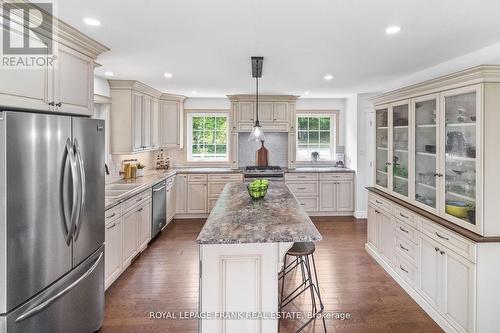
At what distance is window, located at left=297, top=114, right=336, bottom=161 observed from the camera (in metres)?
6.64

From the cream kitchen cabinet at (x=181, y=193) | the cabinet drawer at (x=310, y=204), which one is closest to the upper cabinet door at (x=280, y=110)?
the cabinet drawer at (x=310, y=204)

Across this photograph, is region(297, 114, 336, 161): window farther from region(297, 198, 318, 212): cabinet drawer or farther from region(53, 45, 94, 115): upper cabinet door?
region(53, 45, 94, 115): upper cabinet door

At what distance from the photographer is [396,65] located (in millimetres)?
3590

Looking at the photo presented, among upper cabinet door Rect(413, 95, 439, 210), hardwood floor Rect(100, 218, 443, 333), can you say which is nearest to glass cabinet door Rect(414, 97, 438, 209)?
upper cabinet door Rect(413, 95, 439, 210)

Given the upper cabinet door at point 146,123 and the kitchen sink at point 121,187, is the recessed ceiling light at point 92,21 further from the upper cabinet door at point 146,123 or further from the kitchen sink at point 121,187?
the upper cabinet door at point 146,123

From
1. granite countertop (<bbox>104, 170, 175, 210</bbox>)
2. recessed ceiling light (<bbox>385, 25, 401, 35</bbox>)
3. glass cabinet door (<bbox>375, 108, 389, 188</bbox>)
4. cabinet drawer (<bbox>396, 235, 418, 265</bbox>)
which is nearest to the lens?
recessed ceiling light (<bbox>385, 25, 401, 35</bbox>)

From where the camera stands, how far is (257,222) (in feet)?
7.50

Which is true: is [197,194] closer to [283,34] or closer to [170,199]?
[170,199]

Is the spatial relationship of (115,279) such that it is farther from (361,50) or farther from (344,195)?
(344,195)

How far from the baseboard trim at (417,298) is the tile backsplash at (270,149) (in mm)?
3013

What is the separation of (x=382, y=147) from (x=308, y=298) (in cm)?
212

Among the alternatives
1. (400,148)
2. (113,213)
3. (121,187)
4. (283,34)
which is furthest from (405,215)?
(121,187)

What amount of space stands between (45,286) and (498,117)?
10.5 feet

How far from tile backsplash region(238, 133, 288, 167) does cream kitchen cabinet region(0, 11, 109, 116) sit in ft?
12.7
